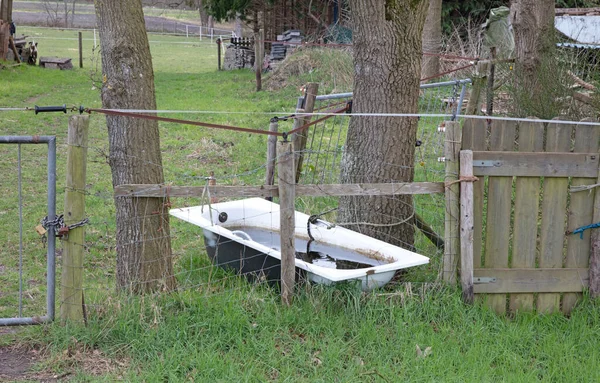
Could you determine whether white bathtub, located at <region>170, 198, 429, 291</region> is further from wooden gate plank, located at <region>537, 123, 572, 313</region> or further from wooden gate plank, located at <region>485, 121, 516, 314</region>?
wooden gate plank, located at <region>537, 123, 572, 313</region>

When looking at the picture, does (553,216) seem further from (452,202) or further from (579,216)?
(452,202)

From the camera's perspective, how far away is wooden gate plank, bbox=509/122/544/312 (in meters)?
5.30

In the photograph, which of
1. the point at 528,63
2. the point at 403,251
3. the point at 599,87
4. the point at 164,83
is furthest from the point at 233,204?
the point at 164,83

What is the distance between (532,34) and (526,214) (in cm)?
490

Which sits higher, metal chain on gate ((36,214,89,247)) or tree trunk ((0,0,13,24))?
tree trunk ((0,0,13,24))

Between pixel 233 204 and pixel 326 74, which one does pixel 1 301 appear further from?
pixel 326 74

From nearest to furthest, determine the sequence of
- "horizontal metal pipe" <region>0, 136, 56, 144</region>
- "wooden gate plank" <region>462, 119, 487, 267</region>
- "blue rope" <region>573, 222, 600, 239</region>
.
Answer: "horizontal metal pipe" <region>0, 136, 56, 144</region>
"wooden gate plank" <region>462, 119, 487, 267</region>
"blue rope" <region>573, 222, 600, 239</region>

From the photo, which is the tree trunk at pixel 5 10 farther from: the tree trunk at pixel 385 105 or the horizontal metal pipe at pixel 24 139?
the horizontal metal pipe at pixel 24 139

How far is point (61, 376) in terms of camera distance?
4242mm

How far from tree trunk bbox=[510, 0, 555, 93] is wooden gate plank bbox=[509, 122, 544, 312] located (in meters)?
3.85

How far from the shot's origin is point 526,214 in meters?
5.36

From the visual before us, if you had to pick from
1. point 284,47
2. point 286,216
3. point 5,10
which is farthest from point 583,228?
point 5,10

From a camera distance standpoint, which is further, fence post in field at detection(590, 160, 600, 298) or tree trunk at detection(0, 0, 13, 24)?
tree trunk at detection(0, 0, 13, 24)

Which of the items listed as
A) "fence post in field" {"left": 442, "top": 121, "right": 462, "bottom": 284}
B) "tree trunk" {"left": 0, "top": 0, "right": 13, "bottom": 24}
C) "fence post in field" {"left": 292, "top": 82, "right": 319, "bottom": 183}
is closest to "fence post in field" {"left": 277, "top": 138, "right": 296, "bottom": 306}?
"fence post in field" {"left": 442, "top": 121, "right": 462, "bottom": 284}
